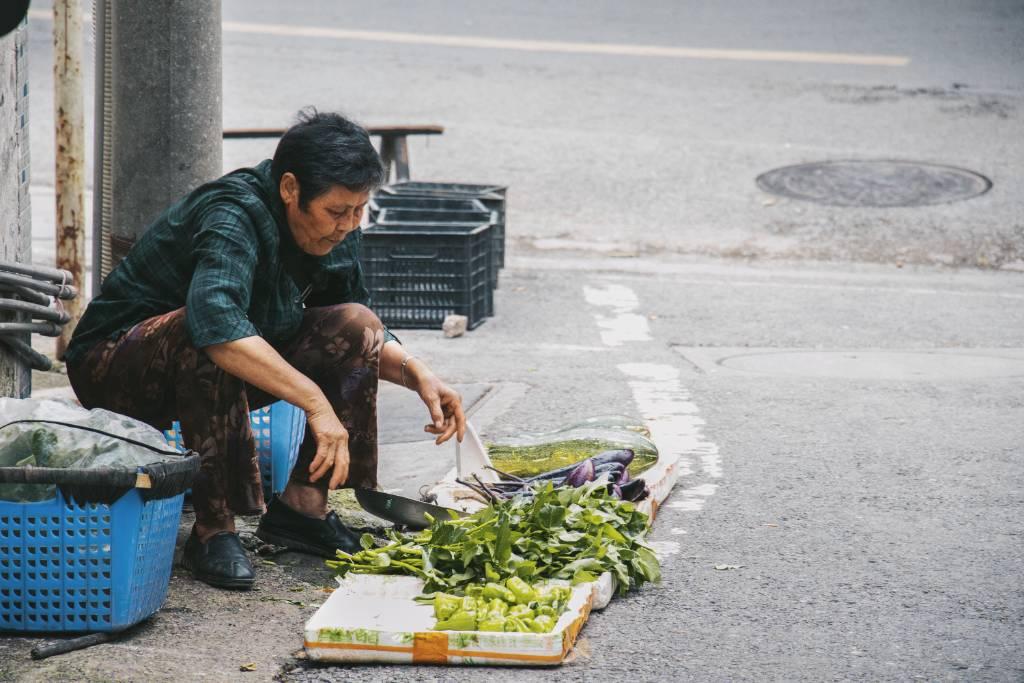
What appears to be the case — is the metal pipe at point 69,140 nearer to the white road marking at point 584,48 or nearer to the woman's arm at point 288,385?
the woman's arm at point 288,385

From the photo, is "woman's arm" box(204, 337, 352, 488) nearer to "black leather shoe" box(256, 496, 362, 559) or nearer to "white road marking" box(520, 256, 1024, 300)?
"black leather shoe" box(256, 496, 362, 559)

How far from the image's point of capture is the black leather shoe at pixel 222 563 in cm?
375

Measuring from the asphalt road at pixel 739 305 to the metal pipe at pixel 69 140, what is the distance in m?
1.88

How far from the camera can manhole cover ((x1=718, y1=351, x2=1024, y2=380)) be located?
6.79m

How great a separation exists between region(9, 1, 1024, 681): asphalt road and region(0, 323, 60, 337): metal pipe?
889mm

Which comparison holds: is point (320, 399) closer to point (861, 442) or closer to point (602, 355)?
point (861, 442)

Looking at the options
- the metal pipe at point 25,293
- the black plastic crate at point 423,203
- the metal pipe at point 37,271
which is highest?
the metal pipe at point 37,271

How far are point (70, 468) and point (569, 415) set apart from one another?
294 centimetres

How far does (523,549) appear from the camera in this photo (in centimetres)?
368

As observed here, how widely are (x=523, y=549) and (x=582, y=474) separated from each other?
0.73 m

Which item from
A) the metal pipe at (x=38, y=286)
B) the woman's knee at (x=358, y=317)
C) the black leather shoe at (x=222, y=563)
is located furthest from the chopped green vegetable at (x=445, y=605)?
the metal pipe at (x=38, y=286)

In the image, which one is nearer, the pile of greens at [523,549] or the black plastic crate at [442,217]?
the pile of greens at [523,549]

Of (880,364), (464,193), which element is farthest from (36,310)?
(464,193)

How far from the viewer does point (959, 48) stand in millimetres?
16641
